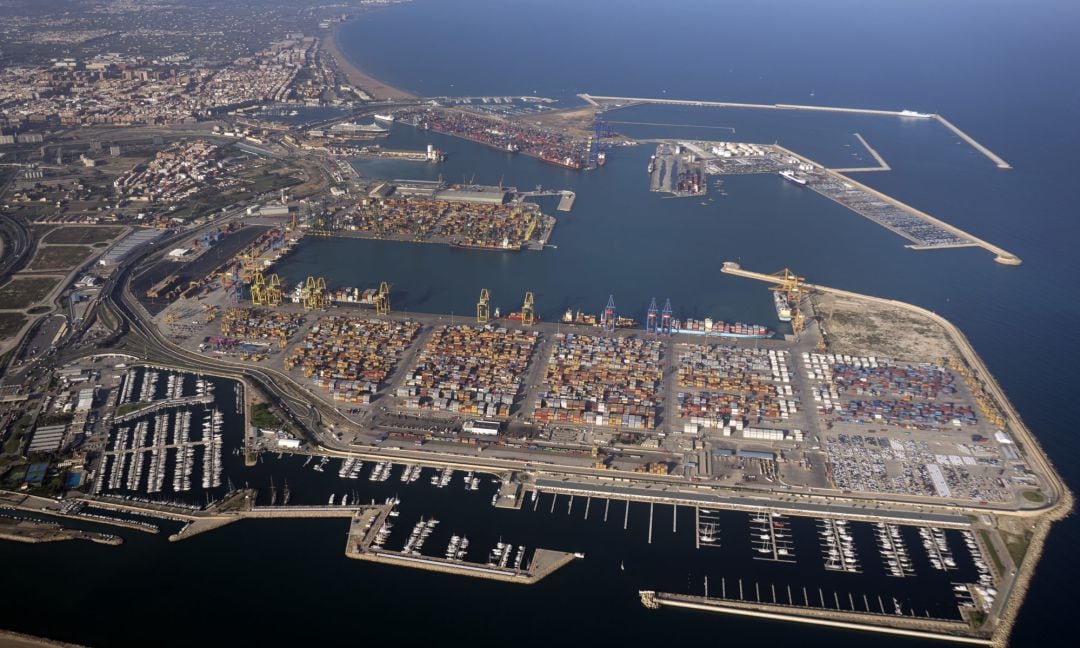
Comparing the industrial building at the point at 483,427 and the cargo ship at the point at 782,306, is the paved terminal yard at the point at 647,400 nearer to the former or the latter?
the industrial building at the point at 483,427

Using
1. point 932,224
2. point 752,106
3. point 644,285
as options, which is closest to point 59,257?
point 644,285

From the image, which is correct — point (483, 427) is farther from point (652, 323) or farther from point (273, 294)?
point (273, 294)

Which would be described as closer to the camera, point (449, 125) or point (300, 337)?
point (300, 337)

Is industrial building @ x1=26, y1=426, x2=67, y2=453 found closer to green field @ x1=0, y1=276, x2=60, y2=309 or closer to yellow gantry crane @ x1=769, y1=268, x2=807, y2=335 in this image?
green field @ x1=0, y1=276, x2=60, y2=309

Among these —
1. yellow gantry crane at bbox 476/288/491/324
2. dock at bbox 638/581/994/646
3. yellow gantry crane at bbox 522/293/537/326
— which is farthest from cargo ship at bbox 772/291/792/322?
dock at bbox 638/581/994/646

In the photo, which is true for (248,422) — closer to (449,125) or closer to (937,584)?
(937,584)

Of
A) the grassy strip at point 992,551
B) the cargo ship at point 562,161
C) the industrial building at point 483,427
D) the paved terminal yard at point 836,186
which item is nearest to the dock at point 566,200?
the paved terminal yard at point 836,186

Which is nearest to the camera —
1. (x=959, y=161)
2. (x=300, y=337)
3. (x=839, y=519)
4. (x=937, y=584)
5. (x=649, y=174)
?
(x=937, y=584)

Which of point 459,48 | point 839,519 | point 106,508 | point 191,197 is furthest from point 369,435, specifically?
point 459,48
